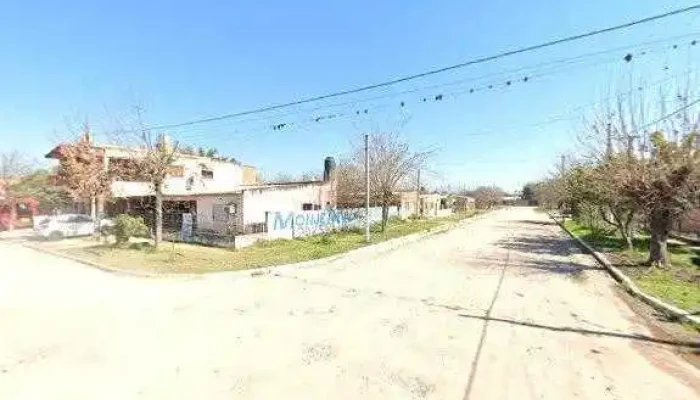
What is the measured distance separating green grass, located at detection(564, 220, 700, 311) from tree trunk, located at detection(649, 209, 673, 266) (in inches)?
14.6

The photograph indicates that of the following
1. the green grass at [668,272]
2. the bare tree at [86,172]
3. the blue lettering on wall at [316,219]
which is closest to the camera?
the green grass at [668,272]

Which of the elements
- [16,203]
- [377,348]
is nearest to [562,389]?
[377,348]

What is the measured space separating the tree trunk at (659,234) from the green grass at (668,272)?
1.22 ft

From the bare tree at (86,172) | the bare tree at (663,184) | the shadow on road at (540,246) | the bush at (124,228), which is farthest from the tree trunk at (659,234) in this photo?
the bare tree at (86,172)

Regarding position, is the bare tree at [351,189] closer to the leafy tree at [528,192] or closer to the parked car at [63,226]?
the parked car at [63,226]

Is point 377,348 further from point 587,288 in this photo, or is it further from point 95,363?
point 587,288

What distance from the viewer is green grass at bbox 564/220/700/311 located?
34.0ft

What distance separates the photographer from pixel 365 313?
876cm

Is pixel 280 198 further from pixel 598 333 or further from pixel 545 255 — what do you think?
pixel 598 333

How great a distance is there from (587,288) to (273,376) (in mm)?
9607

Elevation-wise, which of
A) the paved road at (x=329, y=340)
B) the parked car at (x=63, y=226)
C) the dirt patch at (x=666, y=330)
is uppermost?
the parked car at (x=63, y=226)

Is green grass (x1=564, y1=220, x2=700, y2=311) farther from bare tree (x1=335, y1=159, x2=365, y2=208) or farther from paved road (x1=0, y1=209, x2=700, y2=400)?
bare tree (x1=335, y1=159, x2=365, y2=208)

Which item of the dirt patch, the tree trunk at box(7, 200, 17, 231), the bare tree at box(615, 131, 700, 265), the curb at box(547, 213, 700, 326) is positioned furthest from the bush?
the bare tree at box(615, 131, 700, 265)

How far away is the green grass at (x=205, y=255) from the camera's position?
14.5m
